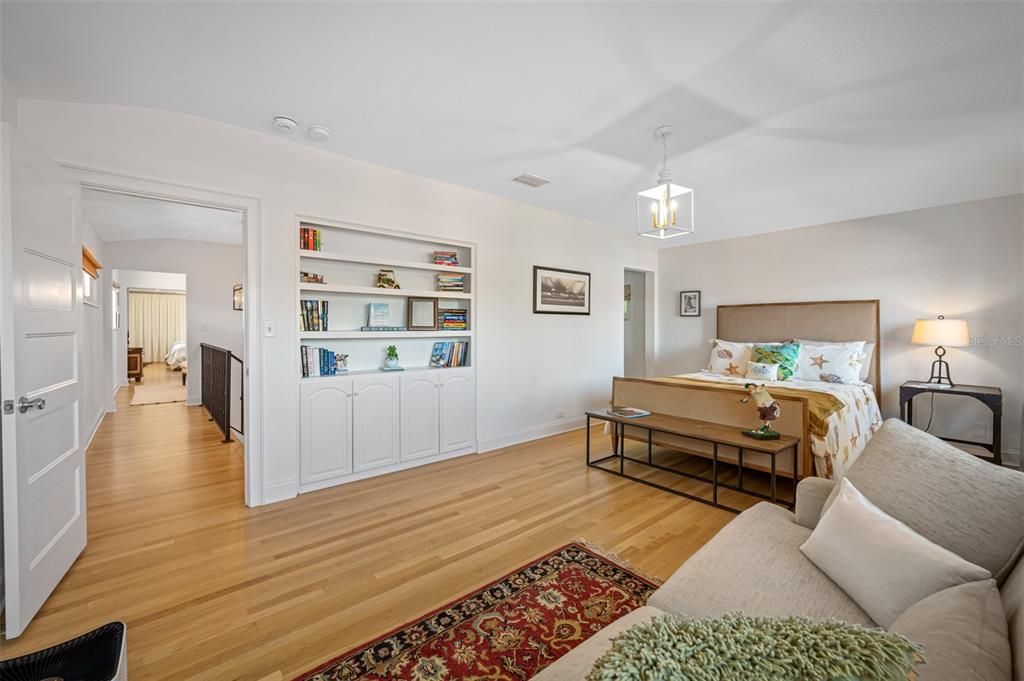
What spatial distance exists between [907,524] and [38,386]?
11.2ft

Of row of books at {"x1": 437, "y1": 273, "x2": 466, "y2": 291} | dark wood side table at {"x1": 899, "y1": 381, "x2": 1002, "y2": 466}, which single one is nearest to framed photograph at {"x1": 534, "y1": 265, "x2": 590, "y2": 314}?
row of books at {"x1": 437, "y1": 273, "x2": 466, "y2": 291}

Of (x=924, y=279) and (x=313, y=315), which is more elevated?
(x=924, y=279)

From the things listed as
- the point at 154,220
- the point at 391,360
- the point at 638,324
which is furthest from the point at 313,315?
the point at 638,324

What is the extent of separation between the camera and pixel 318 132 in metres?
2.88

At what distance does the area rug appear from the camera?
6.72 m

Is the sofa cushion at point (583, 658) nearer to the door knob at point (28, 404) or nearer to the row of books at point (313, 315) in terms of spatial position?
the door knob at point (28, 404)

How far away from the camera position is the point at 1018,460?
12.5ft

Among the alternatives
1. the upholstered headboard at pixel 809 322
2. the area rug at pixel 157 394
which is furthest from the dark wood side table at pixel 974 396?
the area rug at pixel 157 394

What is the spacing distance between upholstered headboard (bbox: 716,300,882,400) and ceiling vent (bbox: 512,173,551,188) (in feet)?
10.6

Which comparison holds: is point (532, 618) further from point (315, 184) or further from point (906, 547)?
point (315, 184)

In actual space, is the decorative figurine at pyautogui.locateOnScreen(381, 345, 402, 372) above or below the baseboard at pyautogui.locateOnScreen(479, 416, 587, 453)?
above

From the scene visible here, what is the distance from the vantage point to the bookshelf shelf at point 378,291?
326 cm

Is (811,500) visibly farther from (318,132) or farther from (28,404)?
(318,132)

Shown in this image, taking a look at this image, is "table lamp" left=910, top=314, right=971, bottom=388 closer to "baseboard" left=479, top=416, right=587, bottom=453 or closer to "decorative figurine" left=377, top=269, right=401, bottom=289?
"baseboard" left=479, top=416, right=587, bottom=453
